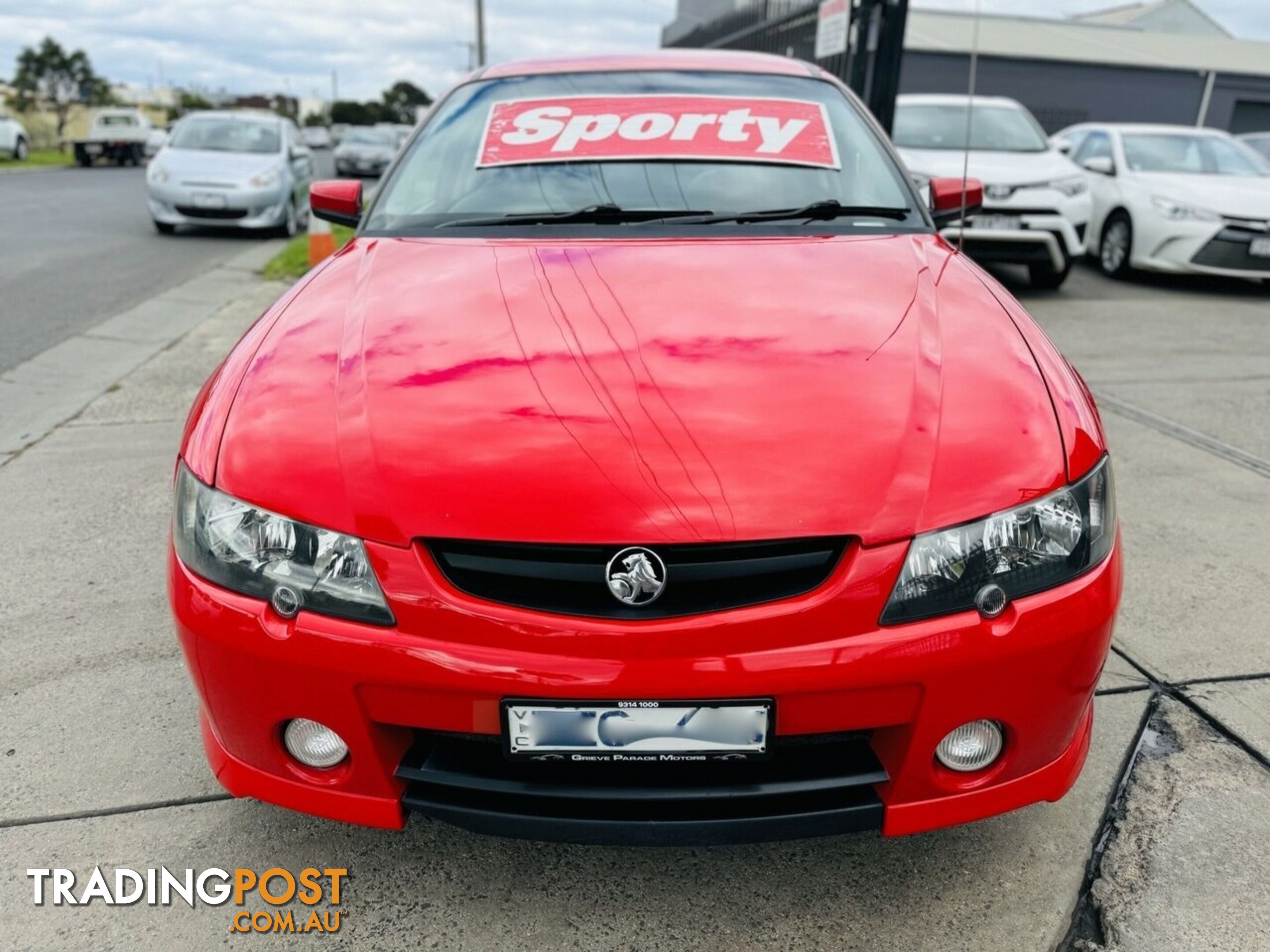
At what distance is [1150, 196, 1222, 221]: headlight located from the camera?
8.26m

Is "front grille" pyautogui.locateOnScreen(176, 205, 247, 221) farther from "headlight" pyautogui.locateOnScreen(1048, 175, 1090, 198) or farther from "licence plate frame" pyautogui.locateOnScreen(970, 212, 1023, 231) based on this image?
"headlight" pyautogui.locateOnScreen(1048, 175, 1090, 198)

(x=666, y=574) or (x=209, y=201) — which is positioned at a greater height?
(x=666, y=574)

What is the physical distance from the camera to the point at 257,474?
5.51ft

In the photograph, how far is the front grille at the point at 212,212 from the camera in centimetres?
1138

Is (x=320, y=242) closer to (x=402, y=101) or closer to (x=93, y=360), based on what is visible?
Result: (x=93, y=360)

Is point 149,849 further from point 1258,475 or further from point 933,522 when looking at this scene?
point 1258,475

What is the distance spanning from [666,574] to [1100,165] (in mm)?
9343

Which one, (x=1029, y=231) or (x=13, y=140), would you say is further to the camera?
(x=13, y=140)

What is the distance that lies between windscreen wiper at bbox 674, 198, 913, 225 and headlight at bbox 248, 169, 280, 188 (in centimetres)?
1023

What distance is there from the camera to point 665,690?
151 centimetres

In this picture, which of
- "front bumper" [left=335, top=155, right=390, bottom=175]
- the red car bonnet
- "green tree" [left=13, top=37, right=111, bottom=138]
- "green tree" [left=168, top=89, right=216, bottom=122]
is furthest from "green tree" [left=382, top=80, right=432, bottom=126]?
the red car bonnet

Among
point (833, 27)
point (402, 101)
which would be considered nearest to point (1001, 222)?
point (833, 27)

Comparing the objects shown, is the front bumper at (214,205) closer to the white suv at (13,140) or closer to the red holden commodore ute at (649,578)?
the red holden commodore ute at (649,578)

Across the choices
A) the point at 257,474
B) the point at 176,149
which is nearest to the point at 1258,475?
the point at 257,474
